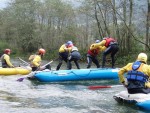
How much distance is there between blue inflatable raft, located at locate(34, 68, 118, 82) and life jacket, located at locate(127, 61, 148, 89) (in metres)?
4.52

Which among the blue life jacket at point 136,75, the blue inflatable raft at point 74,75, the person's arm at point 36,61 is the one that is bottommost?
the blue inflatable raft at point 74,75

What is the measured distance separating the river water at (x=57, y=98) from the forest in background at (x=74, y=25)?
12.3m

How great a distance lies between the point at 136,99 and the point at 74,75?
467cm

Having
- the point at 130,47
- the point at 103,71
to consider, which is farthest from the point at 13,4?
the point at 103,71

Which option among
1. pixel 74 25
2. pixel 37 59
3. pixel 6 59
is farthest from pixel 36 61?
pixel 74 25

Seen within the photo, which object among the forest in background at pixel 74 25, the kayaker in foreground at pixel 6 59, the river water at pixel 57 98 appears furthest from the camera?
the forest in background at pixel 74 25

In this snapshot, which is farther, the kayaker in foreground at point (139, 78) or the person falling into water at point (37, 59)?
the person falling into water at point (37, 59)

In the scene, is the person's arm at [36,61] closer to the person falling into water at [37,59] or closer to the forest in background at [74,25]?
the person falling into water at [37,59]

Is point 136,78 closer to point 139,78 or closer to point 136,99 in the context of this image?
point 139,78

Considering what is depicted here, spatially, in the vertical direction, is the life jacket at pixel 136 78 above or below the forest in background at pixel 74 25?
below

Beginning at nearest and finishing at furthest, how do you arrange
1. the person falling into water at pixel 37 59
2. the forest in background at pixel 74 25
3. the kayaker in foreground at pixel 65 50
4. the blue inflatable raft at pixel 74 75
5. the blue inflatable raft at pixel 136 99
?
the blue inflatable raft at pixel 136 99
the blue inflatable raft at pixel 74 75
the person falling into water at pixel 37 59
the kayaker in foreground at pixel 65 50
the forest in background at pixel 74 25

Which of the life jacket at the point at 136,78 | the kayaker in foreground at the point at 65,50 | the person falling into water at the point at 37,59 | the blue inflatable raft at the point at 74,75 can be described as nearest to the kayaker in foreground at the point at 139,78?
the life jacket at the point at 136,78

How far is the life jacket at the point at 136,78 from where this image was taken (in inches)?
321

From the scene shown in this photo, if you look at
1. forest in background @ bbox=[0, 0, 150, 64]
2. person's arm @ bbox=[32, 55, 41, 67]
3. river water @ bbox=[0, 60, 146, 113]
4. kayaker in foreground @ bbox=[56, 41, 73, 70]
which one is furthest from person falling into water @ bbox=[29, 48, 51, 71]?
forest in background @ bbox=[0, 0, 150, 64]
